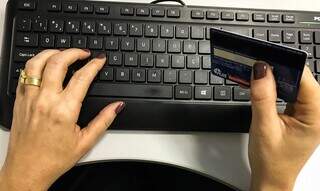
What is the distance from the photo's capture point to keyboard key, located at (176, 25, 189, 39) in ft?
2.05

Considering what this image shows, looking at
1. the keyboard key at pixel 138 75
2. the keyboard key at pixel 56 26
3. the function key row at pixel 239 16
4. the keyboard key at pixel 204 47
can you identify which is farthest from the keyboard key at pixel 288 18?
the keyboard key at pixel 56 26

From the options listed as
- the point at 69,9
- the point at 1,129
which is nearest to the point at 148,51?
the point at 69,9

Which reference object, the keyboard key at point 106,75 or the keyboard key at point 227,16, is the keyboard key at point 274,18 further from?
the keyboard key at point 106,75

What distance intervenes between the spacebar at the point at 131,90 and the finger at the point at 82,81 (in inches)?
0.7

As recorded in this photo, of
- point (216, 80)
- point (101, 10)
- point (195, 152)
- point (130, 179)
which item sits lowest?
point (130, 179)

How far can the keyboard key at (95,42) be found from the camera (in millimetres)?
615

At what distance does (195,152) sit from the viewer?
0.60 metres

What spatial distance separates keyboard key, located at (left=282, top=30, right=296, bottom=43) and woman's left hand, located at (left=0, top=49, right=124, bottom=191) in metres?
0.26

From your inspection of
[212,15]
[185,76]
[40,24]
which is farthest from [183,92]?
[40,24]

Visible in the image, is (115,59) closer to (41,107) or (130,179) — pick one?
(41,107)

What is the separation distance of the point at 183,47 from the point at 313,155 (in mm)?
242

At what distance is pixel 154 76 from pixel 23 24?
20cm

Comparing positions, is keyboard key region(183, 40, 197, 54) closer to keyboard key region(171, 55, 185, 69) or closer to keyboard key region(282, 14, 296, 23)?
keyboard key region(171, 55, 185, 69)

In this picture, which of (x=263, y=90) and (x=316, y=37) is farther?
(x=316, y=37)
